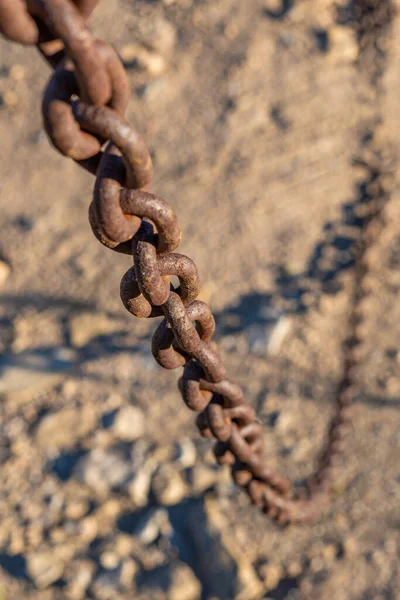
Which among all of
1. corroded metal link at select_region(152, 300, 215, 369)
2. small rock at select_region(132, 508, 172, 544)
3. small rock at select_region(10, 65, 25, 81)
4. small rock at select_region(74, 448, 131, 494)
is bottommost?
small rock at select_region(132, 508, 172, 544)

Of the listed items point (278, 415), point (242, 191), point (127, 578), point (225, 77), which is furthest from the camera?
point (225, 77)

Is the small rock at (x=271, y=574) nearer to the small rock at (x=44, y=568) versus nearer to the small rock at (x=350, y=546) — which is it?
the small rock at (x=350, y=546)

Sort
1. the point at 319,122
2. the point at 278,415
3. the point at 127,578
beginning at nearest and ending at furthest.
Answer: the point at 127,578 < the point at 278,415 < the point at 319,122

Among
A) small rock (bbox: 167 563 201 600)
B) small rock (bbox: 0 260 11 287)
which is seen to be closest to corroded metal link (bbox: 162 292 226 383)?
small rock (bbox: 167 563 201 600)

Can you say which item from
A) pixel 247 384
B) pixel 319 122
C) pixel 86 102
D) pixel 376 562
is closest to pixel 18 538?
pixel 247 384

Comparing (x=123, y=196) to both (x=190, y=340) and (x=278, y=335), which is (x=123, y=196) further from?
(x=278, y=335)

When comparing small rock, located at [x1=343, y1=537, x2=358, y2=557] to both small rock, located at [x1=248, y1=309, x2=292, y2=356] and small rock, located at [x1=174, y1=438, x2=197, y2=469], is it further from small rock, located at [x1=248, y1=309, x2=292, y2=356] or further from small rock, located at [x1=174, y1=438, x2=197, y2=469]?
small rock, located at [x1=248, y1=309, x2=292, y2=356]

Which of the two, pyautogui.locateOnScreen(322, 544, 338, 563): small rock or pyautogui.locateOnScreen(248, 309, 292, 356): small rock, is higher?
pyautogui.locateOnScreen(248, 309, 292, 356): small rock

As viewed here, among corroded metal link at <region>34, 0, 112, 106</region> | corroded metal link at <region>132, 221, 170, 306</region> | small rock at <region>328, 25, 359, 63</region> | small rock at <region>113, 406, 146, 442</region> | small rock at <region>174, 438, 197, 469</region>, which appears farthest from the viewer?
small rock at <region>328, 25, 359, 63</region>

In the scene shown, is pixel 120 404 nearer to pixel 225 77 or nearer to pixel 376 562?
pixel 376 562
